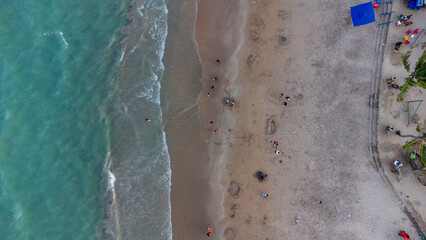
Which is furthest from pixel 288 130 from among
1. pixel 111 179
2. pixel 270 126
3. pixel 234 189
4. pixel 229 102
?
pixel 111 179

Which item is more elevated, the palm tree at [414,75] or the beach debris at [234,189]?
the palm tree at [414,75]

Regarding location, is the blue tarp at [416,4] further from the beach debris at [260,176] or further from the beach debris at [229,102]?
the beach debris at [260,176]

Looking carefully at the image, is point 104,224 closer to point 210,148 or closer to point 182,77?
point 210,148

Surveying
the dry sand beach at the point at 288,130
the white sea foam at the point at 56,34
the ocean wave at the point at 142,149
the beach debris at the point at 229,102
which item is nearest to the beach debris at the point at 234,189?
the dry sand beach at the point at 288,130

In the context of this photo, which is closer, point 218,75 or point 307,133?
point 307,133

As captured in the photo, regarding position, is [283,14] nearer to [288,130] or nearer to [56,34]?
[288,130]

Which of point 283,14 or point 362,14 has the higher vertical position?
point 362,14

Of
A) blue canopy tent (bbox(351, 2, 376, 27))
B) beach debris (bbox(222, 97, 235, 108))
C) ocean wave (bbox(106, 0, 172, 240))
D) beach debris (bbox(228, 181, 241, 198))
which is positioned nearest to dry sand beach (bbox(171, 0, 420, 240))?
beach debris (bbox(228, 181, 241, 198))
